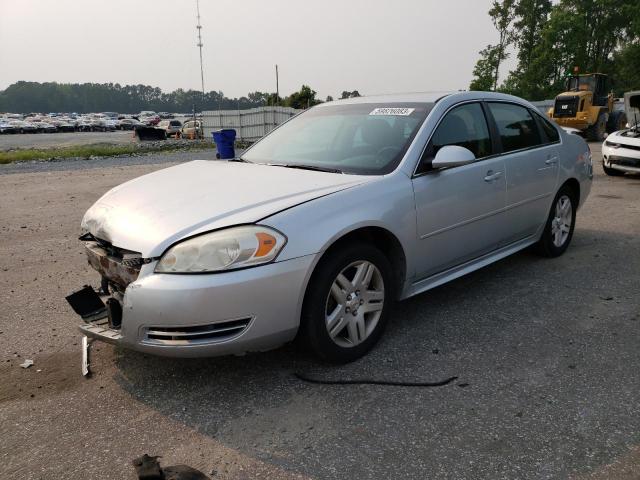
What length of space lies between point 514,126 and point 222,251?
9.94 ft

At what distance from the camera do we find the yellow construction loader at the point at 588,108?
2072cm

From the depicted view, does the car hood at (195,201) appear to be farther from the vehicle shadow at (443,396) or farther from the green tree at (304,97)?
the green tree at (304,97)

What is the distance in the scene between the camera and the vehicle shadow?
7.62ft

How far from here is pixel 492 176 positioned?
4.02 metres

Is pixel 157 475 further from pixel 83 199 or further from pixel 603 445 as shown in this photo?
pixel 83 199

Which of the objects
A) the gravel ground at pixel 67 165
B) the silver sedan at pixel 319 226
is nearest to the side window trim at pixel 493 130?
the silver sedan at pixel 319 226

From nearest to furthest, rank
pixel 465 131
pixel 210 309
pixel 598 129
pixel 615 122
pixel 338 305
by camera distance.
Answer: pixel 210 309, pixel 338 305, pixel 465 131, pixel 598 129, pixel 615 122

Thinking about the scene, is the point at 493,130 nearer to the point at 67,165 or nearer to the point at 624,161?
the point at 624,161

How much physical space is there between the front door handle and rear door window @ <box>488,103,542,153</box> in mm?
299

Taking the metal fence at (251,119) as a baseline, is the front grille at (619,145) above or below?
below

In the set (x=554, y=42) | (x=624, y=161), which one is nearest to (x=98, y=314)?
(x=624, y=161)

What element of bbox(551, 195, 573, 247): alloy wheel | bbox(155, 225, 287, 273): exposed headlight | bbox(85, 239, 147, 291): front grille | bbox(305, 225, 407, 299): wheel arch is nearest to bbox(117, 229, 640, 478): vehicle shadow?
bbox(305, 225, 407, 299): wheel arch

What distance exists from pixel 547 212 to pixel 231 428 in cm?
357

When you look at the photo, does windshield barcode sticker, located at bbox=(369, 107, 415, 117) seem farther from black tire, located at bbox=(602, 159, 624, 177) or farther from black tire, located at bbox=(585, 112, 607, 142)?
black tire, located at bbox=(585, 112, 607, 142)
